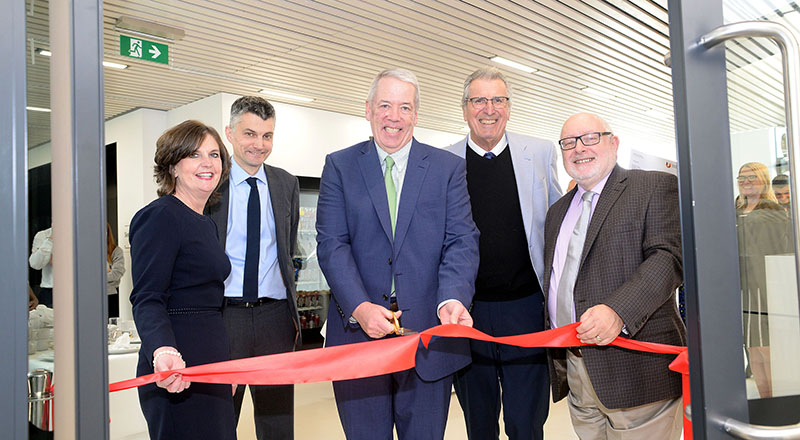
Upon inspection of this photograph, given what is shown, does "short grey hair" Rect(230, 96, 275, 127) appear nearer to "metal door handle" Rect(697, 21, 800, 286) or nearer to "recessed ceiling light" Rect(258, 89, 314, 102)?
"metal door handle" Rect(697, 21, 800, 286)

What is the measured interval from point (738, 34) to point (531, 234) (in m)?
1.74

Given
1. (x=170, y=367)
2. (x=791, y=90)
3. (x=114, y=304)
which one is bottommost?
(x=114, y=304)

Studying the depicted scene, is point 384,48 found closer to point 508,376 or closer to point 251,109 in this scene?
point 251,109

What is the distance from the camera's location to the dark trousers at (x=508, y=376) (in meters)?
2.88

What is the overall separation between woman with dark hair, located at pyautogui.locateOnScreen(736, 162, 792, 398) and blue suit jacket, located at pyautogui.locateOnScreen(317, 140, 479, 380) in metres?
1.10

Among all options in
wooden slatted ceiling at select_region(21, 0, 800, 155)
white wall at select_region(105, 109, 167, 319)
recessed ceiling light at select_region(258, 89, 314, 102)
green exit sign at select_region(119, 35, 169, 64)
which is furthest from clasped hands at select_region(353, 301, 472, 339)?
white wall at select_region(105, 109, 167, 319)

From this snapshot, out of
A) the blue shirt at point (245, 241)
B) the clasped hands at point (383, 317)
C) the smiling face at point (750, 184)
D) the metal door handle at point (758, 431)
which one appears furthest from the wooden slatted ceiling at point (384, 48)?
the metal door handle at point (758, 431)

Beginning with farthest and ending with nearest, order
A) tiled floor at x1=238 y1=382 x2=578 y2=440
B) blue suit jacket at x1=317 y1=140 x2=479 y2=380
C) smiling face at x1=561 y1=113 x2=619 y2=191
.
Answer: tiled floor at x1=238 y1=382 x2=578 y2=440
smiling face at x1=561 y1=113 x2=619 y2=191
blue suit jacket at x1=317 y1=140 x2=479 y2=380

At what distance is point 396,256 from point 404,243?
0.20ft

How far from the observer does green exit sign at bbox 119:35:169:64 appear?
19.6 ft

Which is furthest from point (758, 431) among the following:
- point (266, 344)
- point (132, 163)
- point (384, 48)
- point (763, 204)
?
point (132, 163)

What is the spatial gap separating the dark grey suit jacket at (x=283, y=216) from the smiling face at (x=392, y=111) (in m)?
0.99

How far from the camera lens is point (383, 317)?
2.22 metres

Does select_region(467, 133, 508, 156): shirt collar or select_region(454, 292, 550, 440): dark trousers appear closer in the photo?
select_region(454, 292, 550, 440): dark trousers
